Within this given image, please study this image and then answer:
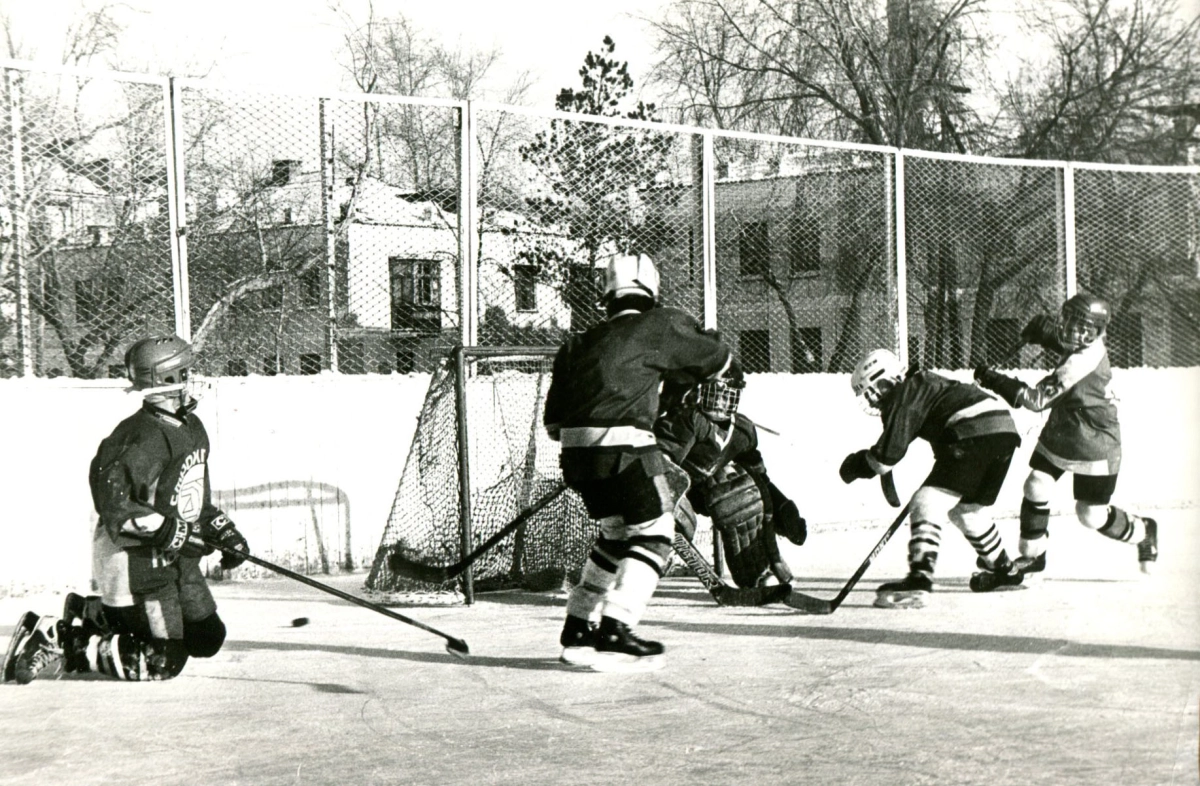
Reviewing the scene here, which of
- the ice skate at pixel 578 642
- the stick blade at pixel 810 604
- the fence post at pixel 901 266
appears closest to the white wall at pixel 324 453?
the fence post at pixel 901 266

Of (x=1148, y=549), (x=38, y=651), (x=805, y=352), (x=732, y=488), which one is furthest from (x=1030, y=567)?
(x=38, y=651)

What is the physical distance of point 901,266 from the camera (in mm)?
9586

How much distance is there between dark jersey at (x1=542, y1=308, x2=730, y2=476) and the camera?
484cm

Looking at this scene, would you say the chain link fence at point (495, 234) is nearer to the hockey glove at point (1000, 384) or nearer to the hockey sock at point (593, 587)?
the hockey glove at point (1000, 384)

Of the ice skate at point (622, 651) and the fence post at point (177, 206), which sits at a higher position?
the fence post at point (177, 206)

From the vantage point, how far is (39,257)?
6.99 metres

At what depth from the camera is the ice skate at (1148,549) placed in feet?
22.1

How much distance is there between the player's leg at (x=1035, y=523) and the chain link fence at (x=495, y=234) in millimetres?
2761

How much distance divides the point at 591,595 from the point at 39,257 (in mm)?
3803

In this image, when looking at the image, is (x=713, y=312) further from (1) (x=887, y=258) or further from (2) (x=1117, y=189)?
(2) (x=1117, y=189)

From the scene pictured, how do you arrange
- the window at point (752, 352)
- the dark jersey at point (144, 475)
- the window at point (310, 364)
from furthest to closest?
the window at point (752, 352) → the window at point (310, 364) → the dark jersey at point (144, 475)

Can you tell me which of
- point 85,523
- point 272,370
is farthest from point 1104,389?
point 85,523

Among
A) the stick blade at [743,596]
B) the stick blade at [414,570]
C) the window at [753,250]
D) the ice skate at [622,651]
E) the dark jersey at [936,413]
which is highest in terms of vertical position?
the window at [753,250]

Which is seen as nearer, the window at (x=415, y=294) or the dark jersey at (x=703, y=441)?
the dark jersey at (x=703, y=441)
